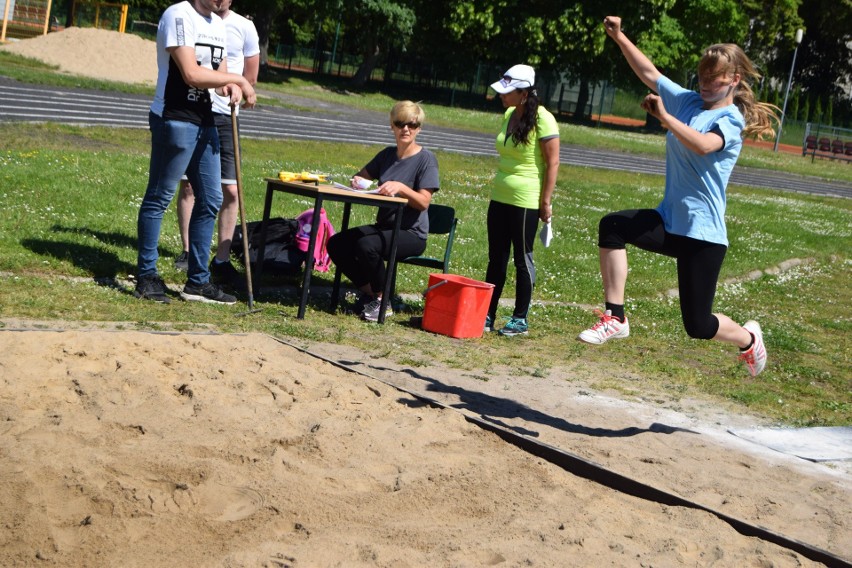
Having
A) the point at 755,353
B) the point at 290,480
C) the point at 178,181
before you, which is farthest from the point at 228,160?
the point at 290,480

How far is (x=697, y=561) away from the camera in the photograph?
4.46 m

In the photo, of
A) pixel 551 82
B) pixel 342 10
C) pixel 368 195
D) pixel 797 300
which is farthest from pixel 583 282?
pixel 551 82

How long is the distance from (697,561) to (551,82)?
51.5 m

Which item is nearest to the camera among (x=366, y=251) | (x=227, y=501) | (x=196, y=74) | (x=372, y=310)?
(x=227, y=501)

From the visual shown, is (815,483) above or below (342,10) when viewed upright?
below

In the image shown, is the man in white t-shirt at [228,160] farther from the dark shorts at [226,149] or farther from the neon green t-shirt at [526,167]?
the neon green t-shirt at [526,167]

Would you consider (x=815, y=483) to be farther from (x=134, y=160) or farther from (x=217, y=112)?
(x=134, y=160)

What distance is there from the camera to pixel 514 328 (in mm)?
9047

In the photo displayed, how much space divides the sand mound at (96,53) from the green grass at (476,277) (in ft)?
55.3

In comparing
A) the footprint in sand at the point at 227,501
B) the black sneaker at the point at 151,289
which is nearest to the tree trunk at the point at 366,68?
the black sneaker at the point at 151,289

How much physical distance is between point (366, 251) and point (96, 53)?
29.6 meters

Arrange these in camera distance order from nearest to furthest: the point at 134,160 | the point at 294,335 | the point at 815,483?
1. the point at 815,483
2. the point at 294,335
3. the point at 134,160

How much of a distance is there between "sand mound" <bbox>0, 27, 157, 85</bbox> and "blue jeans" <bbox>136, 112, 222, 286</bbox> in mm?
25895

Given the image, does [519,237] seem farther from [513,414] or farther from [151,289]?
[151,289]
